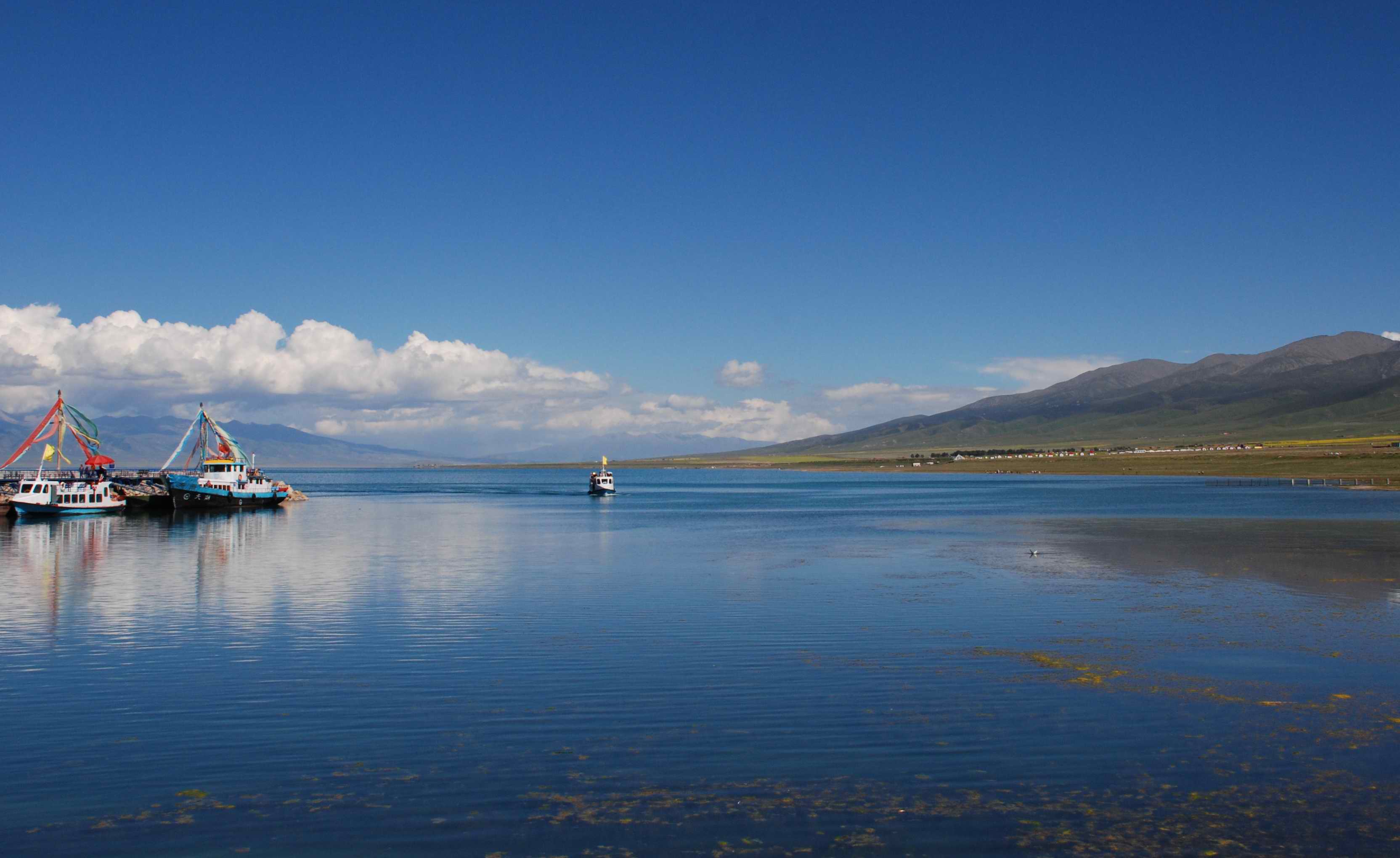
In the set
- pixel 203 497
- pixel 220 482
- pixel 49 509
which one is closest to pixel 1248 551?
pixel 49 509

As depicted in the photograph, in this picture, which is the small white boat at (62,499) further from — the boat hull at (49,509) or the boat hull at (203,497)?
the boat hull at (203,497)

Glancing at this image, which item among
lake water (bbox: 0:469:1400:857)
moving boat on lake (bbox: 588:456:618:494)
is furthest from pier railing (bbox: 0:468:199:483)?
lake water (bbox: 0:469:1400:857)

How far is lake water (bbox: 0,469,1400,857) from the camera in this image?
513 inches

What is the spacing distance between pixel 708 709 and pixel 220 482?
4088 inches

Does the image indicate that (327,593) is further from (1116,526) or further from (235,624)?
(1116,526)

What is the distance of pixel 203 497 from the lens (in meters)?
106

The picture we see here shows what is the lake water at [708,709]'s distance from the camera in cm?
1304

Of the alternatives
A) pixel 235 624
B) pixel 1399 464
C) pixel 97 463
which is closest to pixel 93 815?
pixel 235 624

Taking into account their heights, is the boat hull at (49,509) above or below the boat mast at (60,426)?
below

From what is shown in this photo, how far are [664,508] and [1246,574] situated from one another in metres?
73.8

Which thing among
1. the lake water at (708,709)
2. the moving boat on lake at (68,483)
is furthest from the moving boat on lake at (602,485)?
the lake water at (708,709)

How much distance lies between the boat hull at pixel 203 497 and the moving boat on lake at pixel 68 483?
449 centimetres

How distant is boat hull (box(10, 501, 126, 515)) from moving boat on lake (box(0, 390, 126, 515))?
1.4 inches

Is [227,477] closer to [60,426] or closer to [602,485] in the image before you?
[60,426]
